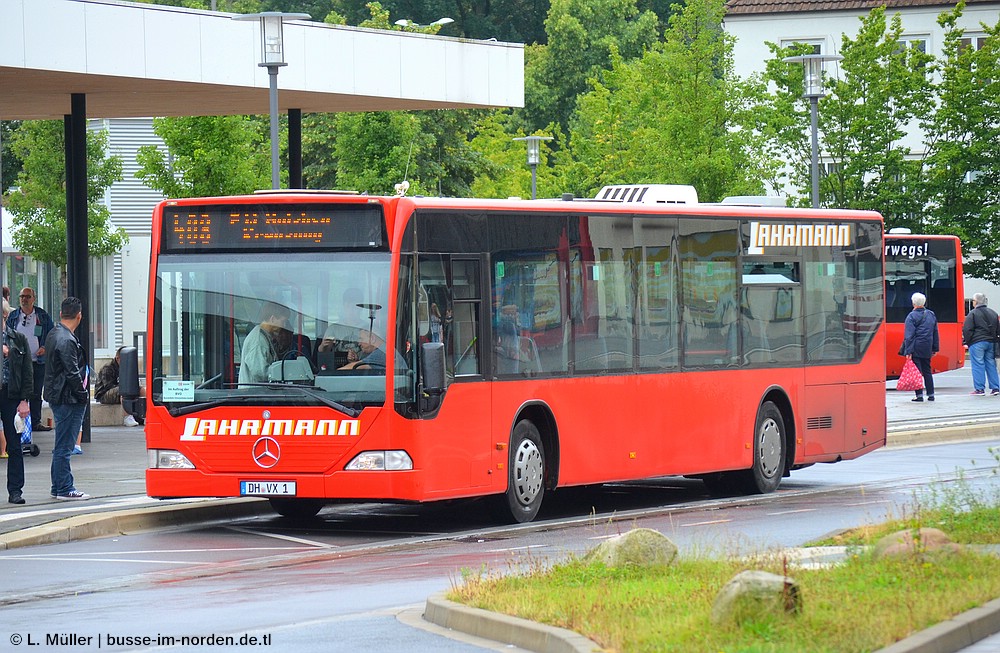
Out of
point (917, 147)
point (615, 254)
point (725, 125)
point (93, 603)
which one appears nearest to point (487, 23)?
point (917, 147)

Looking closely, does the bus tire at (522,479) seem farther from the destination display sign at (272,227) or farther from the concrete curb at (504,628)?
the concrete curb at (504,628)

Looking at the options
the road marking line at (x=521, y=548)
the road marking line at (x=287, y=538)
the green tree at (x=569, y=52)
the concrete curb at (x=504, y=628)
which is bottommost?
the road marking line at (x=287, y=538)

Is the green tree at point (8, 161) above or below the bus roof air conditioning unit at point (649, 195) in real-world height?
above

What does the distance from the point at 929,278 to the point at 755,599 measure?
36.8 metres

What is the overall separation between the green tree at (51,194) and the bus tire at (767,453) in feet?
98.4

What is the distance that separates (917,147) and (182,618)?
61541 mm

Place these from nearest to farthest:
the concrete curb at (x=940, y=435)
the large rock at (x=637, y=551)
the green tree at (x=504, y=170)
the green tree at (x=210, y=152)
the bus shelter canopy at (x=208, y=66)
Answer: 1. the large rock at (x=637, y=551)
2. the bus shelter canopy at (x=208, y=66)
3. the concrete curb at (x=940, y=435)
4. the green tree at (x=210, y=152)
5. the green tree at (x=504, y=170)

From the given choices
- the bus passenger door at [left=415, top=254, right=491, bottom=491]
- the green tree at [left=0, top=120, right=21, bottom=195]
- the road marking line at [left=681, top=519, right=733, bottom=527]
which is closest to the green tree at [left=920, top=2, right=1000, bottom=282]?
the green tree at [left=0, top=120, right=21, bottom=195]

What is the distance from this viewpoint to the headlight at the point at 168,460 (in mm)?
15680

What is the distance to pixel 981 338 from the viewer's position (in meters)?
35.4

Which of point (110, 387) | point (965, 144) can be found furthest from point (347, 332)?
point (965, 144)

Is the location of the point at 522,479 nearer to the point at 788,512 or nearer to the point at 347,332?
the point at 347,332

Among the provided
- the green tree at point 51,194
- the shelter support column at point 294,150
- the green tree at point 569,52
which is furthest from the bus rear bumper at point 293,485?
the green tree at point 569,52

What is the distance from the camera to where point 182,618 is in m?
10.6
